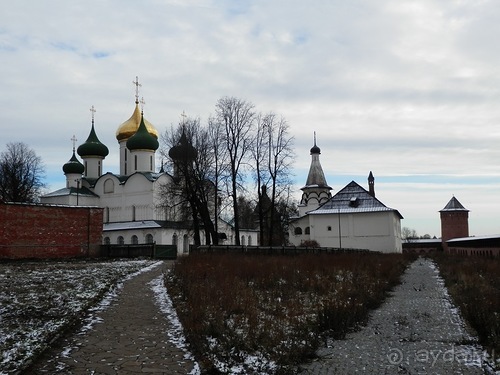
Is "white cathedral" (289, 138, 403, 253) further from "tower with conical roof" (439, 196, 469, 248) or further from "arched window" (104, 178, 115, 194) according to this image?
"tower with conical roof" (439, 196, 469, 248)

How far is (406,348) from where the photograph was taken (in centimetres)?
777

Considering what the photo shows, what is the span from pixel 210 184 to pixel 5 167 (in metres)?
27.9

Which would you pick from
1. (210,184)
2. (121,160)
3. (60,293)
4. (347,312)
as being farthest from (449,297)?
(121,160)

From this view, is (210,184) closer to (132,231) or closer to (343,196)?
(132,231)

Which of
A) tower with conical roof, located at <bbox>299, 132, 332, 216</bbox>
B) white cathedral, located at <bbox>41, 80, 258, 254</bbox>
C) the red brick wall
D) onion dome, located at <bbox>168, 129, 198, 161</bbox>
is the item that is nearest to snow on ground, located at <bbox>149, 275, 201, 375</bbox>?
the red brick wall

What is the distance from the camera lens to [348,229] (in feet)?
170

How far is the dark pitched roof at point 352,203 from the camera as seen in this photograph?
5166cm

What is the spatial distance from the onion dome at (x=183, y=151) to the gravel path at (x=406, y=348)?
74.2 ft

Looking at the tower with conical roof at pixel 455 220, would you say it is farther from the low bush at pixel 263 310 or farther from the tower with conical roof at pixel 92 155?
the low bush at pixel 263 310

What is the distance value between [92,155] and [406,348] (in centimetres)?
5241

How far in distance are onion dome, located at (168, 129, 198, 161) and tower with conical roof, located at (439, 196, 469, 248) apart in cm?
5462

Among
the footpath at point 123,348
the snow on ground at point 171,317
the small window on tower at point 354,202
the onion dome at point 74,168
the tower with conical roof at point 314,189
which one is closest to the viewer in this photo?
the footpath at point 123,348

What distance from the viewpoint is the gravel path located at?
21.7 feet

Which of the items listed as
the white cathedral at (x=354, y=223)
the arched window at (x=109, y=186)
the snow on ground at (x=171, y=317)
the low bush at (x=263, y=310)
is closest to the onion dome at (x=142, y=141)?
the arched window at (x=109, y=186)
